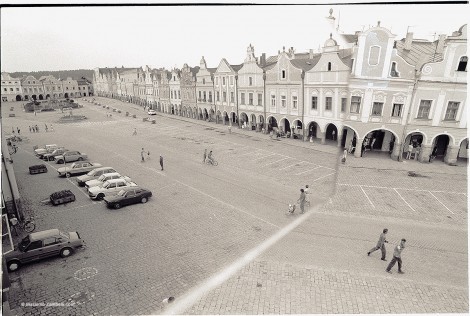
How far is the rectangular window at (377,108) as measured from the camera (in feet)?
64.6

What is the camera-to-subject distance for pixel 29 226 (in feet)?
37.4

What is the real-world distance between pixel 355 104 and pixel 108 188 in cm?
1716

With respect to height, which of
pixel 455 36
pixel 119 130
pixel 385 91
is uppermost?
pixel 455 36

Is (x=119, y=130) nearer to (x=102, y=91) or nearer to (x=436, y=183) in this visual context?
(x=436, y=183)

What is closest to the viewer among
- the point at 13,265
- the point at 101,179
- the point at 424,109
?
the point at 13,265

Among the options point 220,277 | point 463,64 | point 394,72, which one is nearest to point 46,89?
point 394,72

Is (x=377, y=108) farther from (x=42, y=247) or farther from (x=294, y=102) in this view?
(x=42, y=247)

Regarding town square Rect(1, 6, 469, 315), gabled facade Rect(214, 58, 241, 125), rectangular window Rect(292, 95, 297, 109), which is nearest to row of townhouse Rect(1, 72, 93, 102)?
town square Rect(1, 6, 469, 315)

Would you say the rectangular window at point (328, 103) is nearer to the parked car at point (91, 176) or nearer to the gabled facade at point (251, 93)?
the gabled facade at point (251, 93)

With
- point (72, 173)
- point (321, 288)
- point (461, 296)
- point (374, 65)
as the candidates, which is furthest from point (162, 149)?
point (461, 296)

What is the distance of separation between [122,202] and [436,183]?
55.0ft

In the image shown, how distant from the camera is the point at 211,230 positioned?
1084 centimetres

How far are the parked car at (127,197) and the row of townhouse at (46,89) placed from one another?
227 ft

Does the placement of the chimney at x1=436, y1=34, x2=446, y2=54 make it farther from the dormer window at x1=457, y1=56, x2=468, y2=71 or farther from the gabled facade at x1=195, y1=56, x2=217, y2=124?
the gabled facade at x1=195, y1=56, x2=217, y2=124
